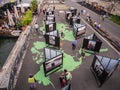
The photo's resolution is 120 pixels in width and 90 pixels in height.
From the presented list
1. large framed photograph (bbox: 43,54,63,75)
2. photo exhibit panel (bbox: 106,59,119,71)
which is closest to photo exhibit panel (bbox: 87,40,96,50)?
photo exhibit panel (bbox: 106,59,119,71)

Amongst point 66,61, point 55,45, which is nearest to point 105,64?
point 66,61

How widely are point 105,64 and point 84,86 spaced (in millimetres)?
3890

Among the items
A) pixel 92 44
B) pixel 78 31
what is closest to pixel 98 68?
pixel 92 44

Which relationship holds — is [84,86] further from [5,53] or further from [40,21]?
[40,21]

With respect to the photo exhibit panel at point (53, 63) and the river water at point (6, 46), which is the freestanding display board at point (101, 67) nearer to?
the photo exhibit panel at point (53, 63)

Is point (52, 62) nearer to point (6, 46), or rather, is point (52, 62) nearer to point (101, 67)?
point (101, 67)

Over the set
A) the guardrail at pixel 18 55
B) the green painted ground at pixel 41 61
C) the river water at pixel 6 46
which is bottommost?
the river water at pixel 6 46

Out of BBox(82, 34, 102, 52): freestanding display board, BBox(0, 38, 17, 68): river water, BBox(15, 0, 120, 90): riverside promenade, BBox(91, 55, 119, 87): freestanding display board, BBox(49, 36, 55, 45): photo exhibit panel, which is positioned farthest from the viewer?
BBox(0, 38, 17, 68): river water

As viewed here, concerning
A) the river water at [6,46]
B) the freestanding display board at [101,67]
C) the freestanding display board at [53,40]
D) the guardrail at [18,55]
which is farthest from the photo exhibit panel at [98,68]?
the river water at [6,46]

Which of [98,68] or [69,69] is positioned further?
[69,69]

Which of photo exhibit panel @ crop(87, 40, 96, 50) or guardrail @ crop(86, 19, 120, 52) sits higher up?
photo exhibit panel @ crop(87, 40, 96, 50)

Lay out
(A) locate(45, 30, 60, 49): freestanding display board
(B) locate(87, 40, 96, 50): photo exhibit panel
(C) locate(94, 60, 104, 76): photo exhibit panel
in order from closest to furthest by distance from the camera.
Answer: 1. (C) locate(94, 60, 104, 76): photo exhibit panel
2. (B) locate(87, 40, 96, 50): photo exhibit panel
3. (A) locate(45, 30, 60, 49): freestanding display board

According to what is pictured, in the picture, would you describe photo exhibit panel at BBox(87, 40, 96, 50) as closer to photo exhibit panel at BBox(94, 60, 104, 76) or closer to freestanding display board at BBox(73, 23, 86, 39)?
photo exhibit panel at BBox(94, 60, 104, 76)

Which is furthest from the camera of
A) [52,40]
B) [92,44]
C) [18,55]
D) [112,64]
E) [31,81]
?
[52,40]
